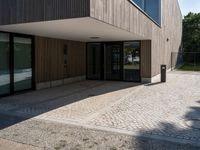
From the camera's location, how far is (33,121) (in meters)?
6.82

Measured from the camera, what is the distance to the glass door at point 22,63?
36.6ft

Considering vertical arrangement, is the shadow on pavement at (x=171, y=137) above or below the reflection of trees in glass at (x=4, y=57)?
below

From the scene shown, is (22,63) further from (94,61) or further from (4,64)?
(94,61)

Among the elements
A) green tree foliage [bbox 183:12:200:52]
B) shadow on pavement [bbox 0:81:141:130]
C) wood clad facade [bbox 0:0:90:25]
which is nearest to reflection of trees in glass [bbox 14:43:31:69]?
shadow on pavement [bbox 0:81:141:130]

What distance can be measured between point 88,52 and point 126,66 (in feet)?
9.54

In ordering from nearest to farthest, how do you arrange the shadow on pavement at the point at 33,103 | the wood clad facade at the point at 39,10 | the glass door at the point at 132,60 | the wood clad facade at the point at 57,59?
the shadow on pavement at the point at 33,103 < the wood clad facade at the point at 39,10 < the wood clad facade at the point at 57,59 < the glass door at the point at 132,60

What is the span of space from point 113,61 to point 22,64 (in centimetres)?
673

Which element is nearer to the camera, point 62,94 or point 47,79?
point 62,94

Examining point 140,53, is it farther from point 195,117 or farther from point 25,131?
point 25,131

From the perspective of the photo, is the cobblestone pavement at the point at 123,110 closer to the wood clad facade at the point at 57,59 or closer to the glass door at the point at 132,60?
the wood clad facade at the point at 57,59

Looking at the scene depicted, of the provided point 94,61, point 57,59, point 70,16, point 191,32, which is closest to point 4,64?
point 57,59

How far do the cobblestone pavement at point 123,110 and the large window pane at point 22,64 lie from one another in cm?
79

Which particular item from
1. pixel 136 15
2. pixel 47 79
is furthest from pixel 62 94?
pixel 136 15

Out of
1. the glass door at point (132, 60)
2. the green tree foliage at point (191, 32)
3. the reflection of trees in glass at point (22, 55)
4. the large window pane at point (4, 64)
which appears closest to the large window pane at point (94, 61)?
the glass door at point (132, 60)
